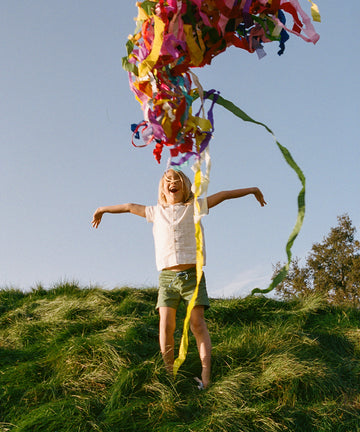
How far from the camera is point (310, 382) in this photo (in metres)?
3.48

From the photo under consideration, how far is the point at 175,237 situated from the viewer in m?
3.52

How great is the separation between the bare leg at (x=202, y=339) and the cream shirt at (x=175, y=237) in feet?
1.33

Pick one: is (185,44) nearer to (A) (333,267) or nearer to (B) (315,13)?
(B) (315,13)

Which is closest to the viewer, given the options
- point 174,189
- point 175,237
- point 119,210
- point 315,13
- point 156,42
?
point 156,42

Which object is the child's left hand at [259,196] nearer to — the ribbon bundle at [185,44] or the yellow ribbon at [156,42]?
the ribbon bundle at [185,44]

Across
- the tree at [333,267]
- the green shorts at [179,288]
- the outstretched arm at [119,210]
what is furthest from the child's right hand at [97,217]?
the tree at [333,267]

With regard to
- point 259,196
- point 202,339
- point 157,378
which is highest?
point 259,196

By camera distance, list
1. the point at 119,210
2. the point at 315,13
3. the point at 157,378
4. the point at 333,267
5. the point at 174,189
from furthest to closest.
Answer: the point at 333,267, the point at 119,210, the point at 174,189, the point at 157,378, the point at 315,13

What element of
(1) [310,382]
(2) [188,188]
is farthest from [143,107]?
(1) [310,382]

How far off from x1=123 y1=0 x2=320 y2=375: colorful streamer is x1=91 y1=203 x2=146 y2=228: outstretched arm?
90 cm

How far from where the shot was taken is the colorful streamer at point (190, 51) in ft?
8.64

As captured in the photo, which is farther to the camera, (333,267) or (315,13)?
(333,267)

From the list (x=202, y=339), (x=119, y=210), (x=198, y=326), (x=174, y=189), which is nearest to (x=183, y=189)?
(x=174, y=189)

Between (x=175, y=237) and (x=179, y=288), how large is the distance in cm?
39
